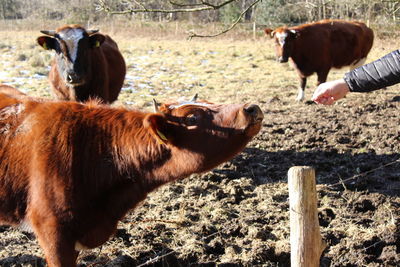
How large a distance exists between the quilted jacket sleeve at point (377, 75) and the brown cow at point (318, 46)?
312 inches

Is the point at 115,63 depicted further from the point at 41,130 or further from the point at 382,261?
the point at 382,261

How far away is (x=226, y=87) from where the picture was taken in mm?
12742

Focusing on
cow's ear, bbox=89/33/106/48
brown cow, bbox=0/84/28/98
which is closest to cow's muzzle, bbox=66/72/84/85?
cow's ear, bbox=89/33/106/48

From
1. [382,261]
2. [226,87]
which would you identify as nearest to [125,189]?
[382,261]

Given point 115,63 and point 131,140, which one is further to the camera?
point 115,63

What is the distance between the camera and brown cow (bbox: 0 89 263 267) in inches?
114

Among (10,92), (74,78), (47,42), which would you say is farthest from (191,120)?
(47,42)

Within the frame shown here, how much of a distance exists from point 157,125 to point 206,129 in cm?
34

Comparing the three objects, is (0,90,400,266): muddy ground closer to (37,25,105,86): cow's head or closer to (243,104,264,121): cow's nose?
(243,104,264,121): cow's nose

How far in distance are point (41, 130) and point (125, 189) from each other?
75cm

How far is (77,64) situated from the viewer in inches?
253

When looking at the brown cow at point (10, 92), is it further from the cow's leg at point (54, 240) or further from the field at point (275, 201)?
the field at point (275, 201)

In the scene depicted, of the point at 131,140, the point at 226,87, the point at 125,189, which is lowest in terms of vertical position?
the point at 226,87

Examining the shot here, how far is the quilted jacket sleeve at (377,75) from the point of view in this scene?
9.46ft
